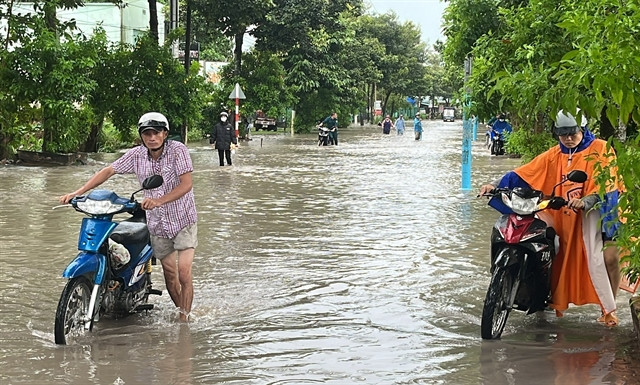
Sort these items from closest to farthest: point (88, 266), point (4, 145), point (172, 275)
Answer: point (88, 266), point (172, 275), point (4, 145)

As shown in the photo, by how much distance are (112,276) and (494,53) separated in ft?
24.7

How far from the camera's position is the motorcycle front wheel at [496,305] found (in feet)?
20.7

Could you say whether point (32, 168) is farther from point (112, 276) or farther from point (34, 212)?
point (112, 276)

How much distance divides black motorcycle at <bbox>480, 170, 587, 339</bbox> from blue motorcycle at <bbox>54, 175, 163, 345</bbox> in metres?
2.38

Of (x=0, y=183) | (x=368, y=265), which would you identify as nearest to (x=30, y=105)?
(x=0, y=183)

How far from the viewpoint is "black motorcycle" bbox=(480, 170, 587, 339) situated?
250 inches

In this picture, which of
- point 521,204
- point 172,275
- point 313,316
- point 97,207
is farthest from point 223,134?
point 521,204

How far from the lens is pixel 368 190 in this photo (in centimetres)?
1853

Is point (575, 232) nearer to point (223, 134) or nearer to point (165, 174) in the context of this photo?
point (165, 174)

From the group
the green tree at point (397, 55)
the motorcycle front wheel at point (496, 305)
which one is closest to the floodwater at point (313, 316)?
the motorcycle front wheel at point (496, 305)

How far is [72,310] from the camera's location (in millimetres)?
6320

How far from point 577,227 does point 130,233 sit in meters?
3.24

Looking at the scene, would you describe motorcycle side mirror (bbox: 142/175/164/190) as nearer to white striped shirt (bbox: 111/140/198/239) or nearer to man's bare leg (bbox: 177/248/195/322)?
white striped shirt (bbox: 111/140/198/239)

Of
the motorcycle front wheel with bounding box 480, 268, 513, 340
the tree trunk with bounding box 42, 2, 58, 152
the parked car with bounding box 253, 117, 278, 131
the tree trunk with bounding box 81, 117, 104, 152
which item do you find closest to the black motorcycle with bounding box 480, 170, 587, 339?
the motorcycle front wheel with bounding box 480, 268, 513, 340
